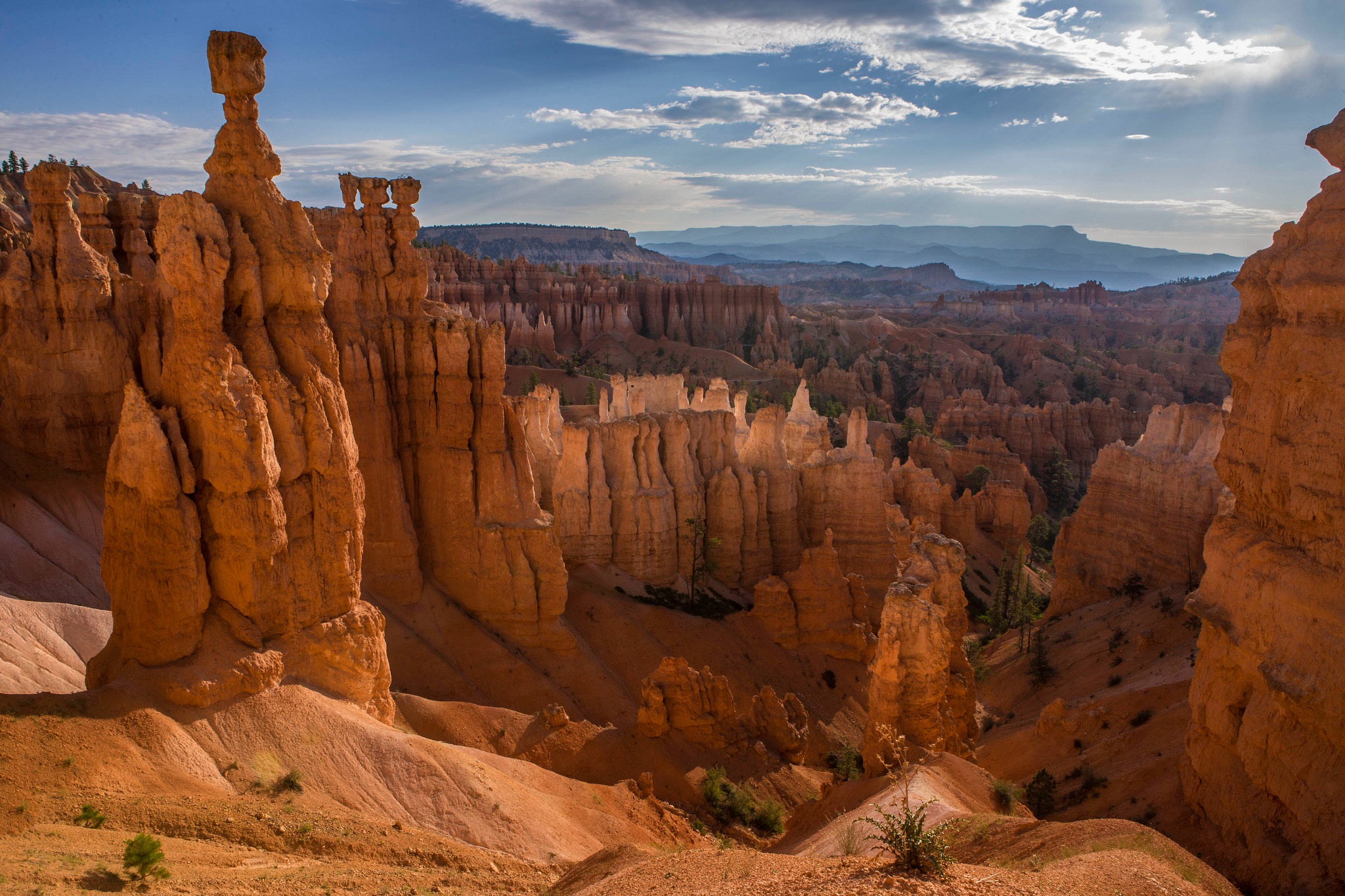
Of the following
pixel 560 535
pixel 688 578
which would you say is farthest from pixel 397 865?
pixel 688 578

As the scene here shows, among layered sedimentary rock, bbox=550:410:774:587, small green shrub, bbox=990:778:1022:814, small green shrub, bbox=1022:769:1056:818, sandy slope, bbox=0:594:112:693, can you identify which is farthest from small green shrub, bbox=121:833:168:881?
layered sedimentary rock, bbox=550:410:774:587

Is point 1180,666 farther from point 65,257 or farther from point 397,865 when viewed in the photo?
point 65,257

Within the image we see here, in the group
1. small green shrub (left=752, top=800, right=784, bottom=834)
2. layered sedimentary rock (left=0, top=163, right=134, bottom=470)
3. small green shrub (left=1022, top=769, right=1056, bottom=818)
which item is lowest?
small green shrub (left=752, top=800, right=784, bottom=834)

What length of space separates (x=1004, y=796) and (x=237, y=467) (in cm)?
1608

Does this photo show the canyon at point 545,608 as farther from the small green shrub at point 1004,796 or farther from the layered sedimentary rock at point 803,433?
the layered sedimentary rock at point 803,433

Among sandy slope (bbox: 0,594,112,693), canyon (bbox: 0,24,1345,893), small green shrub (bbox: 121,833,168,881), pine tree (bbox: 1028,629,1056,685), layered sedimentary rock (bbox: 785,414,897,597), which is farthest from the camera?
layered sedimentary rock (bbox: 785,414,897,597)

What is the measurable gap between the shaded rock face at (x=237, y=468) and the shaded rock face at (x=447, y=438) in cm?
679

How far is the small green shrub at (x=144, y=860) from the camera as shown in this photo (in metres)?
8.63

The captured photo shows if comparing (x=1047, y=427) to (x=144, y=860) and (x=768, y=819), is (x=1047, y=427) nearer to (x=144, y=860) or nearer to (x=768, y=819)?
(x=768, y=819)

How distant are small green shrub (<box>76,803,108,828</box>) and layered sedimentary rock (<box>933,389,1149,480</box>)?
64929 millimetres

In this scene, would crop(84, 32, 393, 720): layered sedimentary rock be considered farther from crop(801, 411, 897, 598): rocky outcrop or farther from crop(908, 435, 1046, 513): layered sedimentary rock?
crop(908, 435, 1046, 513): layered sedimentary rock

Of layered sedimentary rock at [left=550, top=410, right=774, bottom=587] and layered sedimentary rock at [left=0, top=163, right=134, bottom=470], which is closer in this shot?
layered sedimentary rock at [left=0, top=163, right=134, bottom=470]

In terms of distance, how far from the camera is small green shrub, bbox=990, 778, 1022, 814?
17.7 meters

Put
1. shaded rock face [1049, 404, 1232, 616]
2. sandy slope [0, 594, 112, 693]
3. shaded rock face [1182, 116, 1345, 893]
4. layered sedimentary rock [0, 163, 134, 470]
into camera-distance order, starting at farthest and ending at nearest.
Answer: shaded rock face [1049, 404, 1232, 616], layered sedimentary rock [0, 163, 134, 470], sandy slope [0, 594, 112, 693], shaded rock face [1182, 116, 1345, 893]
